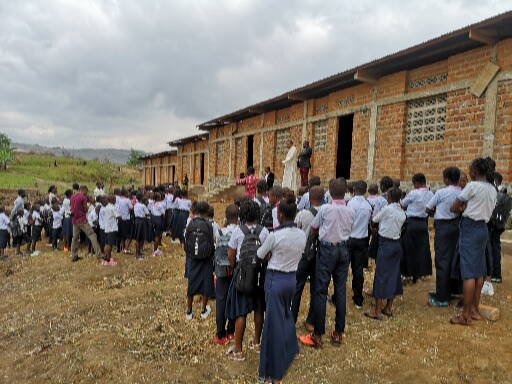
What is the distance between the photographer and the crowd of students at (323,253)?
3.47 m

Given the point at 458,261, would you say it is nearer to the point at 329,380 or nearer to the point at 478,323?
the point at 478,323

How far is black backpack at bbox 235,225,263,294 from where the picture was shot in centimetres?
360

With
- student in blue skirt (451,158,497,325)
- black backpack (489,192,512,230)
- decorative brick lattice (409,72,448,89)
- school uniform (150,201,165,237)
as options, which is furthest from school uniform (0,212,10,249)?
black backpack (489,192,512,230)

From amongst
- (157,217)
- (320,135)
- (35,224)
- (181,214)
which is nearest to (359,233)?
(157,217)

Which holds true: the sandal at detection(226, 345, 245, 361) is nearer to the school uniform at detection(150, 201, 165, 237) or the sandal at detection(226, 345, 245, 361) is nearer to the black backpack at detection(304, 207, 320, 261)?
the black backpack at detection(304, 207, 320, 261)

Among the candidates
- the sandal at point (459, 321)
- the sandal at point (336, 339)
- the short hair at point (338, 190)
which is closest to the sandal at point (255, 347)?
the sandal at point (336, 339)

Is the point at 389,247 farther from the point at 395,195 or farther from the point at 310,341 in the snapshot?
the point at 310,341

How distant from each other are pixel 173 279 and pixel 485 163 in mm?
5787

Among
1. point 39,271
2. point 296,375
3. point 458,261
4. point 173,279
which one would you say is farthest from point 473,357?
point 39,271

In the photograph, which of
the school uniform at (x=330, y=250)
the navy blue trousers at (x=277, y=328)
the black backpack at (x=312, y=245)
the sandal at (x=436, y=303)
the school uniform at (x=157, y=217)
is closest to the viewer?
Answer: the navy blue trousers at (x=277, y=328)

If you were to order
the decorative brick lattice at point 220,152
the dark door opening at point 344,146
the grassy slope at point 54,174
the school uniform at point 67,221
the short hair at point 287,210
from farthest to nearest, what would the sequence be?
the grassy slope at point 54,174
the decorative brick lattice at point 220,152
the dark door opening at point 344,146
the school uniform at point 67,221
the short hair at point 287,210

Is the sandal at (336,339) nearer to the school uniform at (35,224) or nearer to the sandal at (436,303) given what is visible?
the sandal at (436,303)

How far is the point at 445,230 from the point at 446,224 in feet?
0.27

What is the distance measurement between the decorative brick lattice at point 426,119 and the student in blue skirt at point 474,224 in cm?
472
